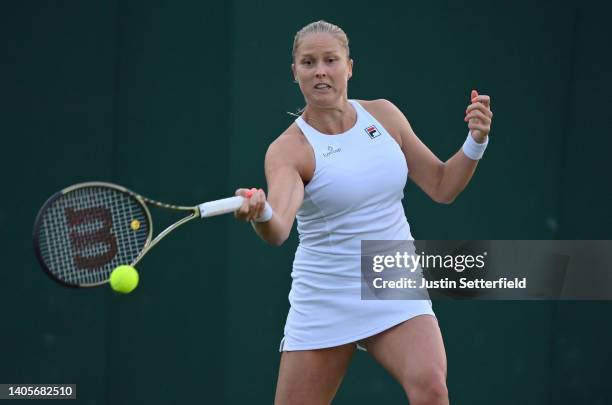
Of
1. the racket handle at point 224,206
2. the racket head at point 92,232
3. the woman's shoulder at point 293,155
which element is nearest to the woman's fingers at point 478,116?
the woman's shoulder at point 293,155

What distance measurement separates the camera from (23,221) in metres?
4.65

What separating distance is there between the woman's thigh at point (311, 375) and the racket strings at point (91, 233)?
646mm

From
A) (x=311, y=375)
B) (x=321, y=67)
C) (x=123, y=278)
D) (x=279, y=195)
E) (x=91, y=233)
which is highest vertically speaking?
(x=321, y=67)

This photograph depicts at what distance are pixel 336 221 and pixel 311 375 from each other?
0.50 m

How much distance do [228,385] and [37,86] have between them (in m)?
1.47

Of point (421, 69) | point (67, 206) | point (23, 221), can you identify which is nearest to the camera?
point (67, 206)

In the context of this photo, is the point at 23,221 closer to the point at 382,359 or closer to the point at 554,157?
the point at 382,359

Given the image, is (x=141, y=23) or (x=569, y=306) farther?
(x=569, y=306)

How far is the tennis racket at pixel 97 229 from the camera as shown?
3.18m

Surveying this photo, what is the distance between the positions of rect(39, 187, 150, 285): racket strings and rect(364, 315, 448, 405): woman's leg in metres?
0.84

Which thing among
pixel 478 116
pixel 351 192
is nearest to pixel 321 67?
pixel 351 192

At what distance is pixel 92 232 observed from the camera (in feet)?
10.9

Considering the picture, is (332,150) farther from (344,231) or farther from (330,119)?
(344,231)

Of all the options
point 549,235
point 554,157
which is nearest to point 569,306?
point 549,235
